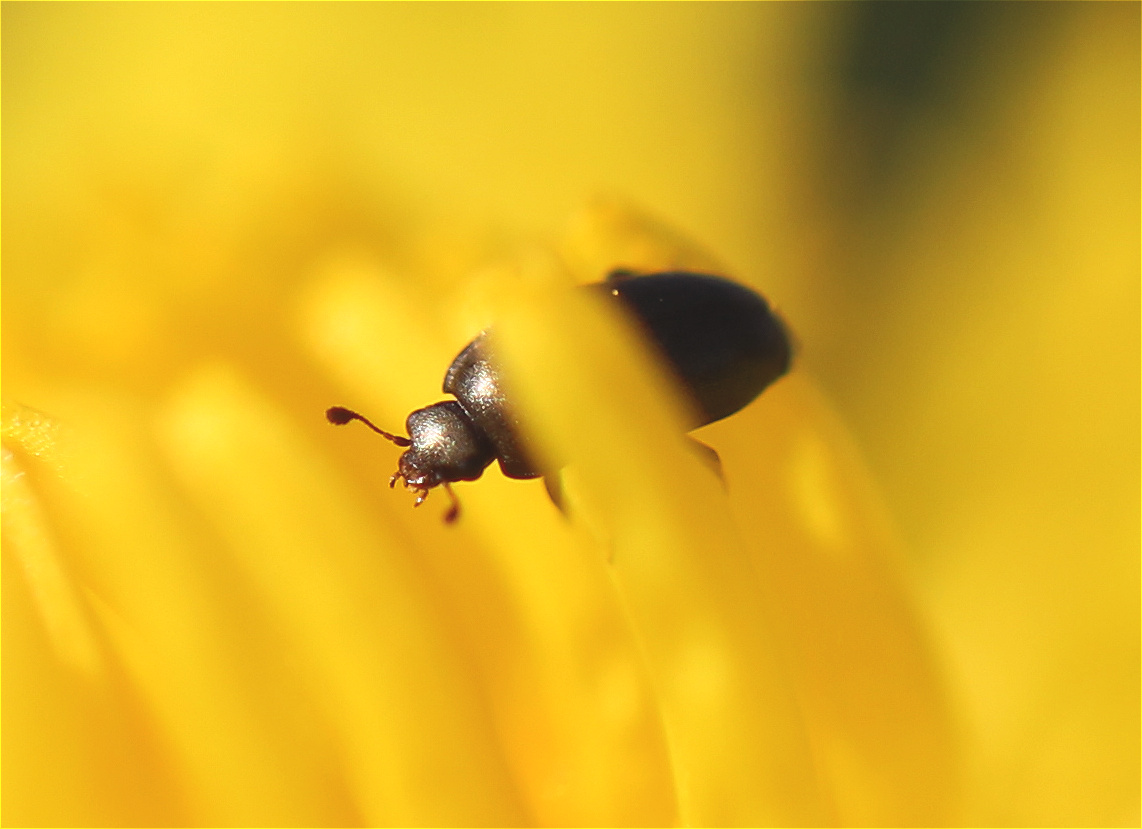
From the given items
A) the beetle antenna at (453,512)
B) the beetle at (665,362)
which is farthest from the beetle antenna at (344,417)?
the beetle antenna at (453,512)

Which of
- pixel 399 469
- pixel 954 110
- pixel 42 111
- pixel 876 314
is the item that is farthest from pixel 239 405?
pixel 954 110

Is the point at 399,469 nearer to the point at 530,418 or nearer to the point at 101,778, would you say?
the point at 530,418

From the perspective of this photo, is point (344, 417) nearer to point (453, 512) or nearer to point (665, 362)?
point (453, 512)

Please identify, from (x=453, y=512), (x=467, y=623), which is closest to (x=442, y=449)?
(x=453, y=512)

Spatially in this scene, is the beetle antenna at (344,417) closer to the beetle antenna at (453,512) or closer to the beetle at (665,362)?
the beetle at (665,362)

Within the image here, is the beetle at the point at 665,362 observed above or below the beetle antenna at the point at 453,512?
above

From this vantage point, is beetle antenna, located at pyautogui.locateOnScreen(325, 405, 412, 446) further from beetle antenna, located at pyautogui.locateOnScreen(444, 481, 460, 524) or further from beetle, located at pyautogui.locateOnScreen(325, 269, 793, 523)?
beetle antenna, located at pyautogui.locateOnScreen(444, 481, 460, 524)

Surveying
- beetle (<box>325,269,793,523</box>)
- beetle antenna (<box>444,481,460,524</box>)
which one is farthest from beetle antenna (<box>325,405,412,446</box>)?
beetle antenna (<box>444,481,460,524</box>)
